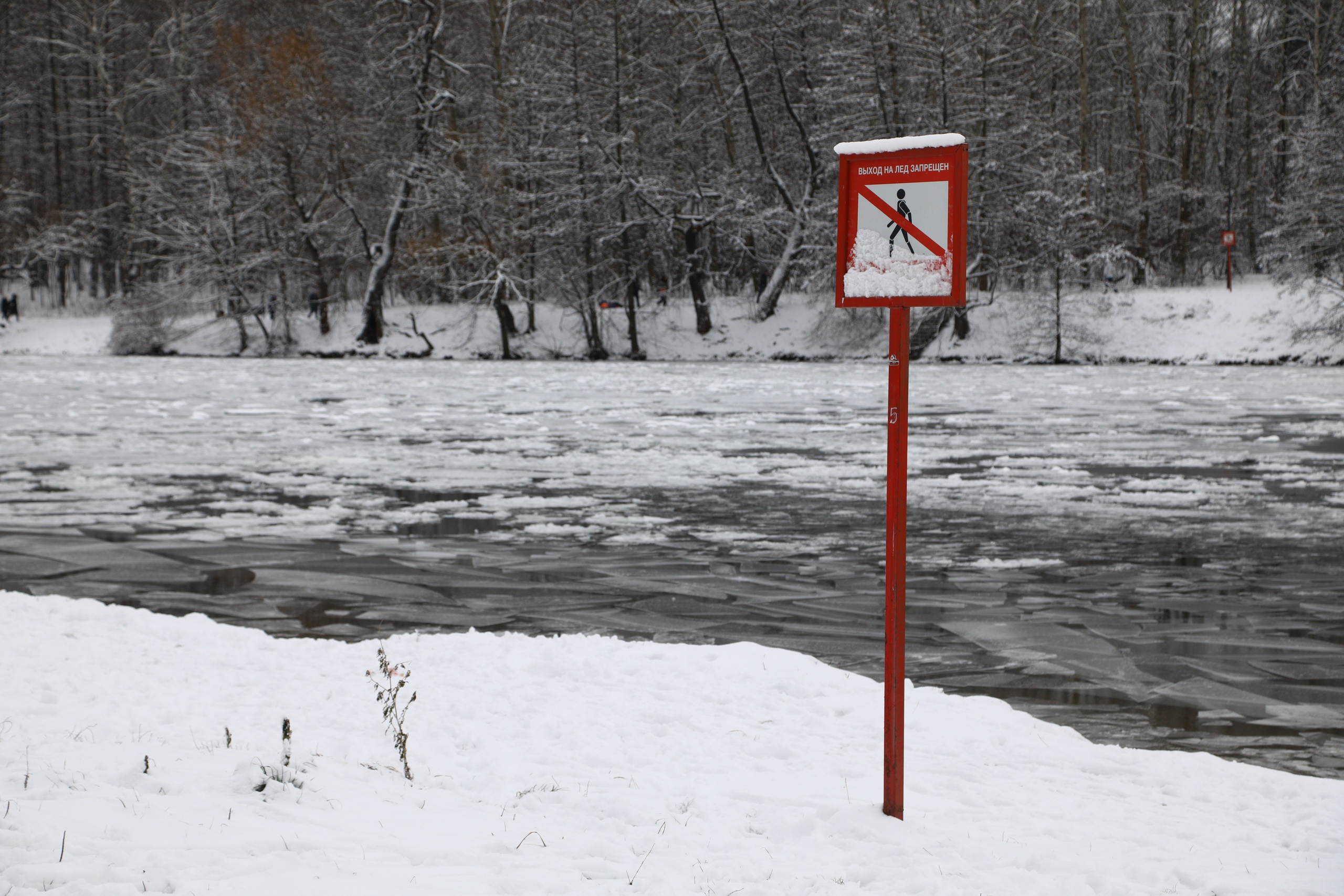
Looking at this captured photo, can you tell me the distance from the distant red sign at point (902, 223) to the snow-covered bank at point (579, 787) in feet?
5.85

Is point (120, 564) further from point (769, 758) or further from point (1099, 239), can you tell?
point (1099, 239)

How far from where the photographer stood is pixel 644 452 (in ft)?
54.1

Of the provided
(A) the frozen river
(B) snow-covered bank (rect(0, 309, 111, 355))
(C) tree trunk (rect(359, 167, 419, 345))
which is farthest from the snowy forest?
(A) the frozen river

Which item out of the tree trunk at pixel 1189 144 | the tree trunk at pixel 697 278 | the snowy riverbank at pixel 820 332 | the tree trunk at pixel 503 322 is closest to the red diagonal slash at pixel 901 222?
the snowy riverbank at pixel 820 332

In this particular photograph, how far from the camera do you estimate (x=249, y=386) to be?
94.3ft

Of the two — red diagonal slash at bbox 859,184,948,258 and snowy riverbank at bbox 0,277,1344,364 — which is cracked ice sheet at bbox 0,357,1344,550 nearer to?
red diagonal slash at bbox 859,184,948,258

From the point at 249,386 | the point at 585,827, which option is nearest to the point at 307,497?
the point at 585,827

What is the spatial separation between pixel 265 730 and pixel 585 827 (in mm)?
1712

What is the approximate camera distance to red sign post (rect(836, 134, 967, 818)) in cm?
400

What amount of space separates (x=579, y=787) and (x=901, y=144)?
8.23ft

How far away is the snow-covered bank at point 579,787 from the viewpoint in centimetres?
372

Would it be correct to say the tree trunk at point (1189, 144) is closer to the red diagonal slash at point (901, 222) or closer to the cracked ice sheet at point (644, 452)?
the cracked ice sheet at point (644, 452)

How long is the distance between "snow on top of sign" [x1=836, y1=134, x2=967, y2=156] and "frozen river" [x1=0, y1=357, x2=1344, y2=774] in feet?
9.98

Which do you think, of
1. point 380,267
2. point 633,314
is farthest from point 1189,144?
point 380,267
